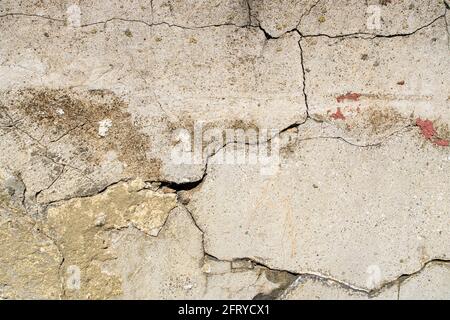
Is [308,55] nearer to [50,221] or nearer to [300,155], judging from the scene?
[300,155]

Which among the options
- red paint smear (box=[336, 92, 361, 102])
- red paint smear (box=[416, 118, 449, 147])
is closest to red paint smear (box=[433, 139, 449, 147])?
red paint smear (box=[416, 118, 449, 147])

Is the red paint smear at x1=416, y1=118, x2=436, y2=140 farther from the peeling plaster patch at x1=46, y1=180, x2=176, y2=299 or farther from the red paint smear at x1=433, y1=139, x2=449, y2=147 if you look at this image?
the peeling plaster patch at x1=46, y1=180, x2=176, y2=299

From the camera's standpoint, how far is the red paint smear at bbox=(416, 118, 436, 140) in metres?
1.83

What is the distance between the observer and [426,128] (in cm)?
184

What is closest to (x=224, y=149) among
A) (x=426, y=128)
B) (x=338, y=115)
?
(x=338, y=115)

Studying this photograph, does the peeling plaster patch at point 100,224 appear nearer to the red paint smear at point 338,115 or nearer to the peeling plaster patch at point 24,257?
the peeling plaster patch at point 24,257

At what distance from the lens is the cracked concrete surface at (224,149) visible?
1.69 m

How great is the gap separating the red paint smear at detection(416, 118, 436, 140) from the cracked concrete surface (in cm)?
1

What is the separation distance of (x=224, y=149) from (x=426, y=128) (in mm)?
793

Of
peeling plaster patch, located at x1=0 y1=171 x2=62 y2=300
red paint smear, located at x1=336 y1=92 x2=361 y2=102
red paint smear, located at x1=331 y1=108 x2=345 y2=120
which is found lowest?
peeling plaster patch, located at x1=0 y1=171 x2=62 y2=300

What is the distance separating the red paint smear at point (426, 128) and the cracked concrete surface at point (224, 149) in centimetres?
1

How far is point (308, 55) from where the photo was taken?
1.78 metres

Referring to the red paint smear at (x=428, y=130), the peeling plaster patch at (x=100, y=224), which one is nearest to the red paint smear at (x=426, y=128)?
the red paint smear at (x=428, y=130)

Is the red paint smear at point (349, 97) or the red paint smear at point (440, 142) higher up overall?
the red paint smear at point (349, 97)
